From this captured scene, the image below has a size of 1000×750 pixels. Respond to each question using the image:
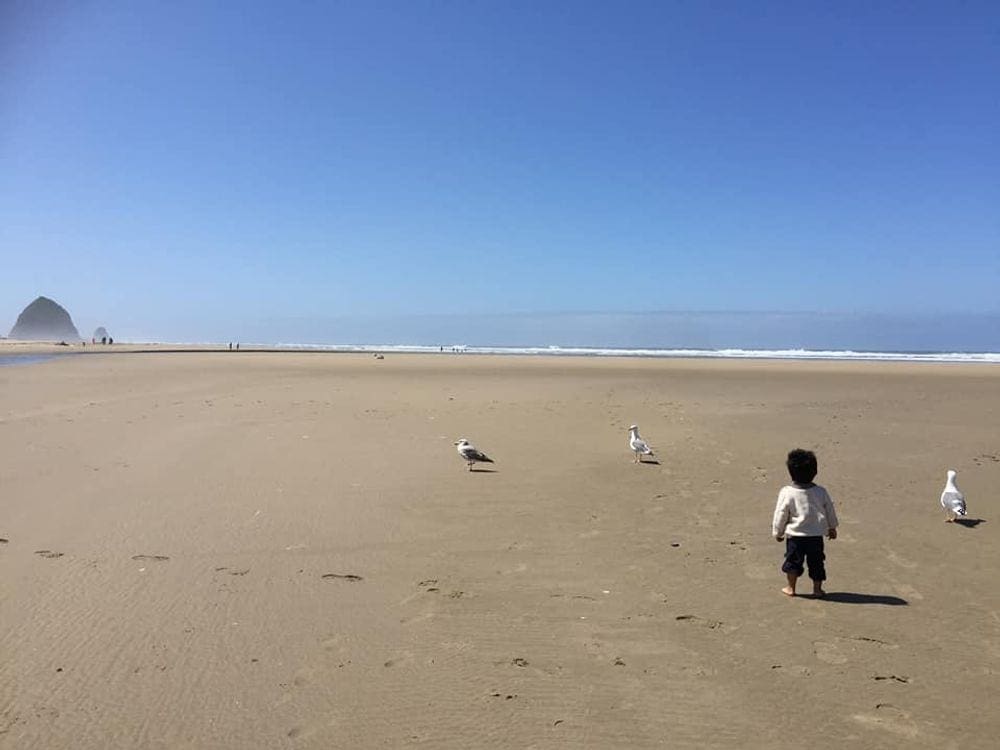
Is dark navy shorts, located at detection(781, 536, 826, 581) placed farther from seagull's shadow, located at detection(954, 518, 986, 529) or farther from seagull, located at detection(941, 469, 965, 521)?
seagull's shadow, located at detection(954, 518, 986, 529)

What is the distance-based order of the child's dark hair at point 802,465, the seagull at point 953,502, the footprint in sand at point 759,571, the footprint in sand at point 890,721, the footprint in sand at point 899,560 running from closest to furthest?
the footprint in sand at point 890,721 < the child's dark hair at point 802,465 < the footprint in sand at point 759,571 < the footprint in sand at point 899,560 < the seagull at point 953,502

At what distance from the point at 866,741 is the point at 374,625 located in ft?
10.6

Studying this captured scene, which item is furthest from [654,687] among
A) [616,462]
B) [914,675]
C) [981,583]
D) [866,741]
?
[616,462]

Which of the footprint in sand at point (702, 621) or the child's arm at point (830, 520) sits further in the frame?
the child's arm at point (830, 520)

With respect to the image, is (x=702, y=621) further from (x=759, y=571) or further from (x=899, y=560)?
(x=899, y=560)

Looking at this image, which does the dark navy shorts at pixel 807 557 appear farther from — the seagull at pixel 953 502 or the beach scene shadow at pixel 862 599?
the seagull at pixel 953 502

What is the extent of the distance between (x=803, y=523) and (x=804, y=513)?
9 centimetres

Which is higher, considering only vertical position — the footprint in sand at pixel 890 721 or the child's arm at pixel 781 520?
the child's arm at pixel 781 520

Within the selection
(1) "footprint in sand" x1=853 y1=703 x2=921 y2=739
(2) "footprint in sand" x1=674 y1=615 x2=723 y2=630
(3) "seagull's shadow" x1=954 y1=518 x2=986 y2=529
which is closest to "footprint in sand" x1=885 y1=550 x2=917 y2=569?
(3) "seagull's shadow" x1=954 y1=518 x2=986 y2=529

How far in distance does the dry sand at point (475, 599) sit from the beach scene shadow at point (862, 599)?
0.03 m

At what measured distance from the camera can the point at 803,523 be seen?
5.94 m

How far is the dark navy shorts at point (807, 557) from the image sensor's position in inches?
229

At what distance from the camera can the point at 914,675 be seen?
4.44 meters

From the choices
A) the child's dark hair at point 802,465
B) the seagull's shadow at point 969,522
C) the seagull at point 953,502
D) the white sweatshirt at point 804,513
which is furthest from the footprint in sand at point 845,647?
the seagull's shadow at point 969,522
